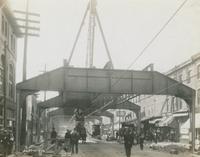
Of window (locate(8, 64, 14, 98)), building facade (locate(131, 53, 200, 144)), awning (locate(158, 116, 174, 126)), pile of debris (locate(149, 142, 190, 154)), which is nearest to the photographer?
pile of debris (locate(149, 142, 190, 154))

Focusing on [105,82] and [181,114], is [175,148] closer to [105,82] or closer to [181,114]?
[105,82]

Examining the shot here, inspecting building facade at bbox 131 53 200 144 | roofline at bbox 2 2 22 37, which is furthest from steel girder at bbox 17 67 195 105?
roofline at bbox 2 2 22 37

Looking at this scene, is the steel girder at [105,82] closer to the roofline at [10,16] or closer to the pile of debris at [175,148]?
the pile of debris at [175,148]

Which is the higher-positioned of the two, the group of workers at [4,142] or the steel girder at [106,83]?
the steel girder at [106,83]

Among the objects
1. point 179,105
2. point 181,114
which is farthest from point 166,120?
point 181,114

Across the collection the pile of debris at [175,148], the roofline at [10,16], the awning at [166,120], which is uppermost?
the roofline at [10,16]

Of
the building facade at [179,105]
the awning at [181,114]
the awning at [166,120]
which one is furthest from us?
the awning at [166,120]

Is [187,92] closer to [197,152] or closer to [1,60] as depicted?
[197,152]

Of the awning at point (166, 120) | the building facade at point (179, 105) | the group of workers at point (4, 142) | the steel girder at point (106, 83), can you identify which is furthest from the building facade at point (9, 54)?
the awning at point (166, 120)

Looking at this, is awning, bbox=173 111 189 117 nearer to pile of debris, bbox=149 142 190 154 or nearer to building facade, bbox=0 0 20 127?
pile of debris, bbox=149 142 190 154

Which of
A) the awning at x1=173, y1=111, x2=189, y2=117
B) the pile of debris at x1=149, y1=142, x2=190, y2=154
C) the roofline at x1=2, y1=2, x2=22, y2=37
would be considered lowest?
the pile of debris at x1=149, y1=142, x2=190, y2=154

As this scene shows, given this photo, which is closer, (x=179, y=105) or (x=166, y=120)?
(x=179, y=105)

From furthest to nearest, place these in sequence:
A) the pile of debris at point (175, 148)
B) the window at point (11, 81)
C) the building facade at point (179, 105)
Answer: the window at point (11, 81), the building facade at point (179, 105), the pile of debris at point (175, 148)

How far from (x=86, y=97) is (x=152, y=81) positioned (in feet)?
48.0
